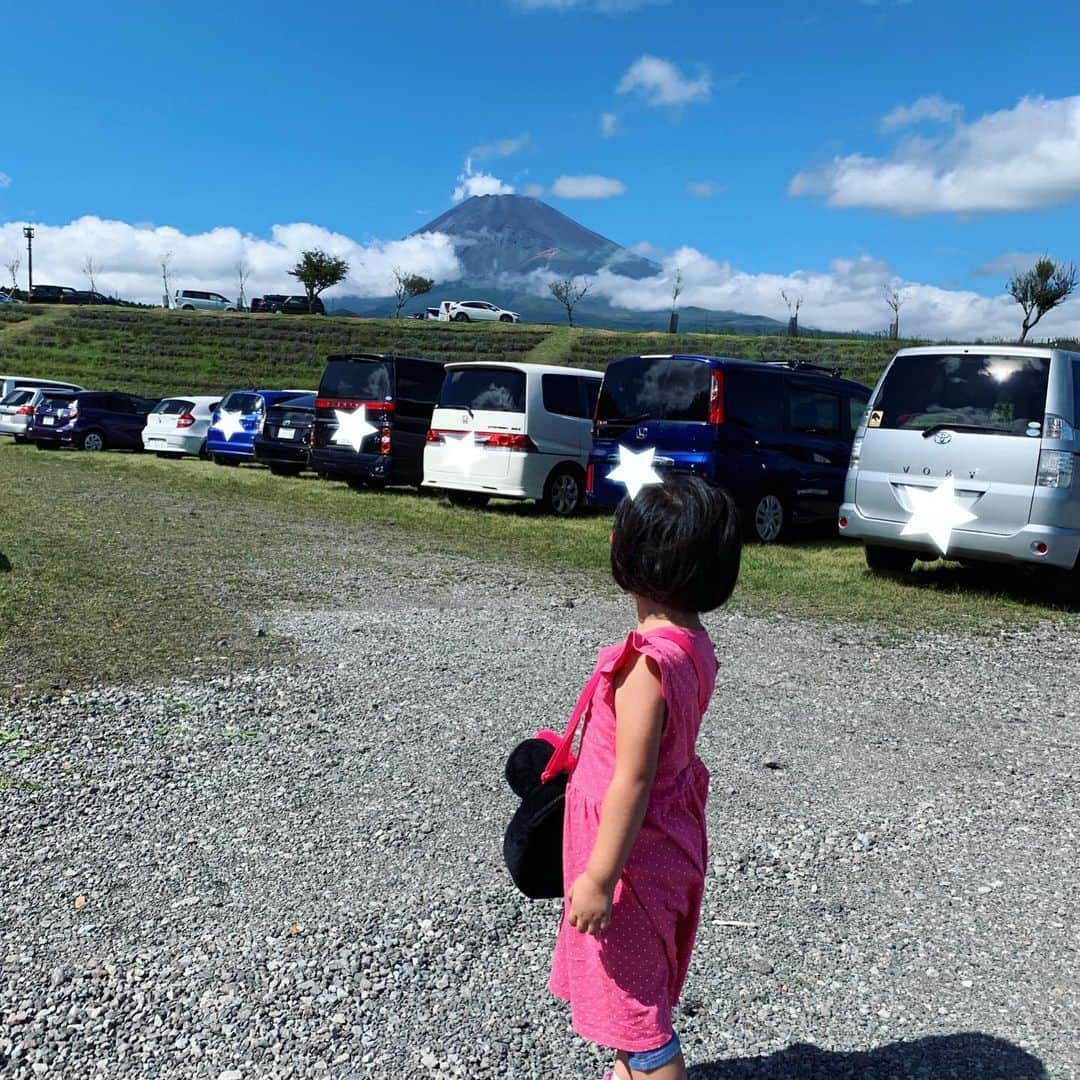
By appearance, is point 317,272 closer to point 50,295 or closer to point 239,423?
point 50,295

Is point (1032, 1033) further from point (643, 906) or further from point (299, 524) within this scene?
point (299, 524)

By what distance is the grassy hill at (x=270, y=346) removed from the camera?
4628cm

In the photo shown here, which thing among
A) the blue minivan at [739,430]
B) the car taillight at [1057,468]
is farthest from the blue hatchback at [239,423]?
the car taillight at [1057,468]

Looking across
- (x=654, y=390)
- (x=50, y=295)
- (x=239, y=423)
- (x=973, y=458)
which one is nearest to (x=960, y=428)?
(x=973, y=458)

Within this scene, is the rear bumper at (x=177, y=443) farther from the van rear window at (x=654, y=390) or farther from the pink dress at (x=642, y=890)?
the pink dress at (x=642, y=890)

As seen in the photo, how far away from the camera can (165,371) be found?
157ft

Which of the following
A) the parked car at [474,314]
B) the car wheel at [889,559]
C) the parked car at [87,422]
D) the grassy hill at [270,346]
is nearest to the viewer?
the car wheel at [889,559]

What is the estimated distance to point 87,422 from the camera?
22.5m

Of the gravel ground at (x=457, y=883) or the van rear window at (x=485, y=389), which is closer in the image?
the gravel ground at (x=457, y=883)

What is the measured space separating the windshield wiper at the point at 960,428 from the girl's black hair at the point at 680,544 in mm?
6903

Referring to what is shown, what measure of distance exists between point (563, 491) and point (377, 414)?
304 centimetres

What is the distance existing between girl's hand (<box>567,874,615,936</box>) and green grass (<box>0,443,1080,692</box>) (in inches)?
159

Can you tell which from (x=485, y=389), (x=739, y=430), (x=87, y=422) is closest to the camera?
(x=739, y=430)

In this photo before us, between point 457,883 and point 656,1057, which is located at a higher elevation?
point 656,1057
